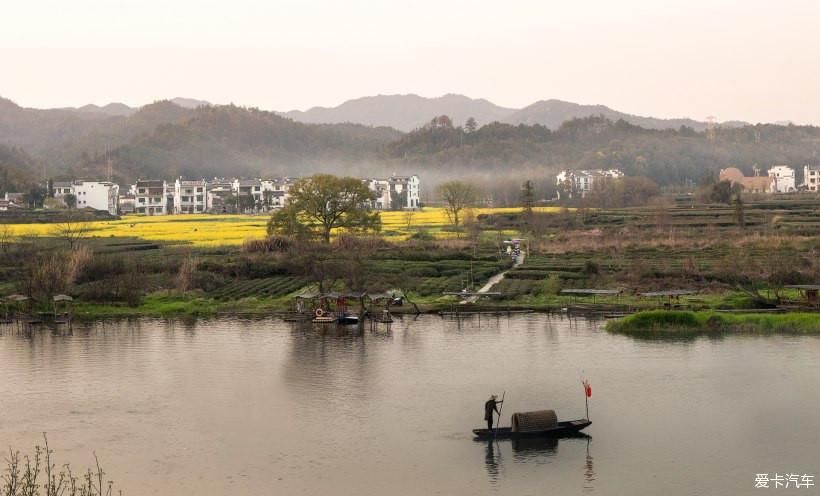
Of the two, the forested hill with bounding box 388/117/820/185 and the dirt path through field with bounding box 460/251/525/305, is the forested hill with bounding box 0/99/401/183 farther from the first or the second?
the dirt path through field with bounding box 460/251/525/305

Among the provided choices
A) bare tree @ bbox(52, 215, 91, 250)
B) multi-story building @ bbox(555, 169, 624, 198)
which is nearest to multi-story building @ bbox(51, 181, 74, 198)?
bare tree @ bbox(52, 215, 91, 250)

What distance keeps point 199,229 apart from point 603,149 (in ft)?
344

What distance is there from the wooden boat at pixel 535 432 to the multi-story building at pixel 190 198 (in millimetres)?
76160

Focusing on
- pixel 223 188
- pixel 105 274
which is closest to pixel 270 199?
pixel 223 188

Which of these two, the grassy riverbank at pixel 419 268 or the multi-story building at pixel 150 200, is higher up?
the multi-story building at pixel 150 200

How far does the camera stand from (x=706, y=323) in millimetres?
27969

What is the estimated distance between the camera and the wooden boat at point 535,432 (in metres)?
17.4

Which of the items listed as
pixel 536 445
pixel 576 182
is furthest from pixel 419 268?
pixel 576 182

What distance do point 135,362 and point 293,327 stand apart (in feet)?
20.4

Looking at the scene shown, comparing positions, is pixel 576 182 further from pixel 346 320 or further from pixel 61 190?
pixel 346 320

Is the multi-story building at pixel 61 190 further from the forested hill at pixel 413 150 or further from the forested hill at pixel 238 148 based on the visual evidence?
the forested hill at pixel 238 148

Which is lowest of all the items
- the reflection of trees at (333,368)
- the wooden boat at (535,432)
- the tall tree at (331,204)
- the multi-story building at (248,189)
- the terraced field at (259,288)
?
the wooden boat at (535,432)

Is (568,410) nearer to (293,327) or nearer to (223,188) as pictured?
(293,327)

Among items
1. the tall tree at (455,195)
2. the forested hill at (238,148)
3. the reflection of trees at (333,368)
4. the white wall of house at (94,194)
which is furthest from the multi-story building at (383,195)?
the reflection of trees at (333,368)
